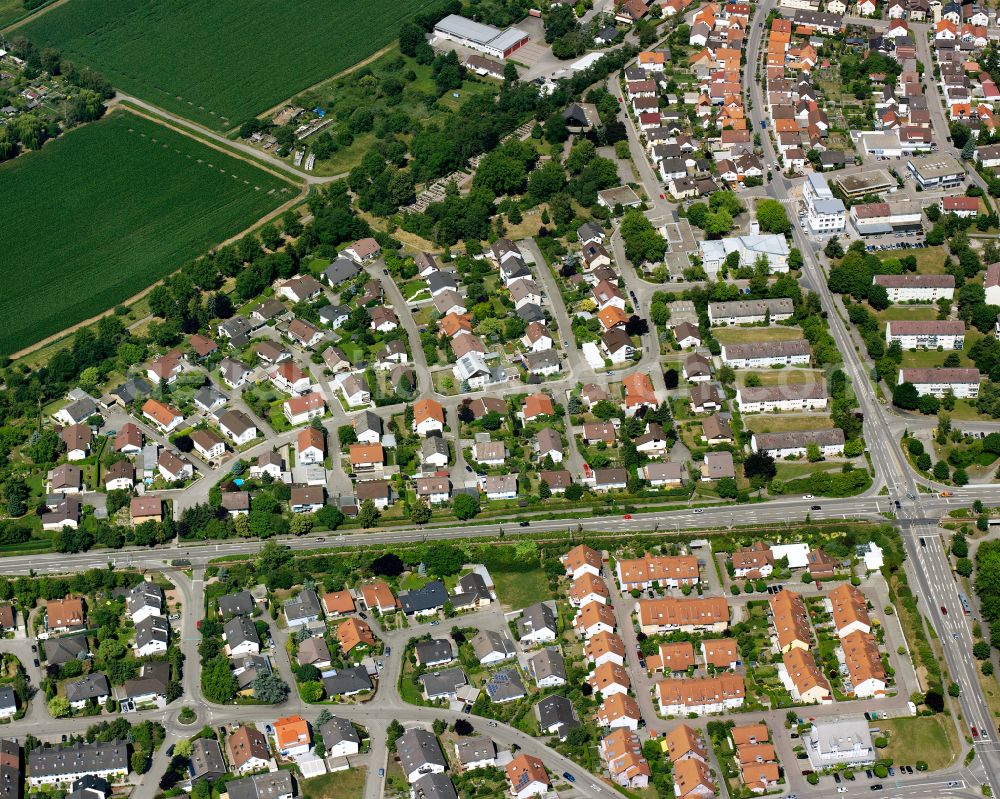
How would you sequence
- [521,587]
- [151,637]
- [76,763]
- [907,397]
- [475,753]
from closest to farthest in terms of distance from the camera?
[475,753] → [76,763] → [151,637] → [521,587] → [907,397]

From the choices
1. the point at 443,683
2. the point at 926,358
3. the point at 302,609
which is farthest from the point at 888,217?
the point at 302,609

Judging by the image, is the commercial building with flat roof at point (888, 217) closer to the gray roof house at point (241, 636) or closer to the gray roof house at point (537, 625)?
the gray roof house at point (537, 625)

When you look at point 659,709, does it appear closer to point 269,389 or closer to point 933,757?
point 933,757

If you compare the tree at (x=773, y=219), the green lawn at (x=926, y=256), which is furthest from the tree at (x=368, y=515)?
the green lawn at (x=926, y=256)

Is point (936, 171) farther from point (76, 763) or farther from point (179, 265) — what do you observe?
point (76, 763)

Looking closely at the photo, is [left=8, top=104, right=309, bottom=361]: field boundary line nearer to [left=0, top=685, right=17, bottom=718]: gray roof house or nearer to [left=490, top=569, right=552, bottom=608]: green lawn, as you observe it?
[left=0, top=685, right=17, bottom=718]: gray roof house

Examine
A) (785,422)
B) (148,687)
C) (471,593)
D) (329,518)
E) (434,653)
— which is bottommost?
(785,422)
